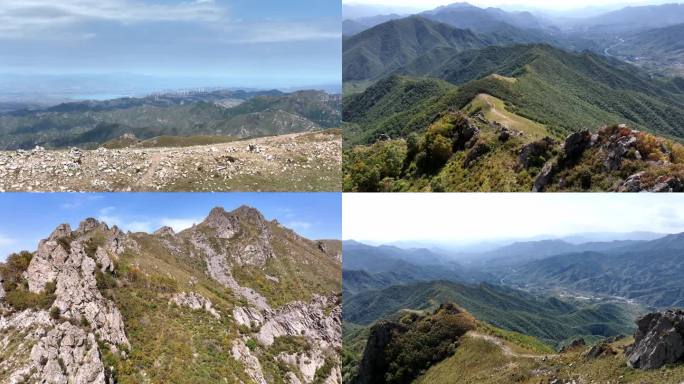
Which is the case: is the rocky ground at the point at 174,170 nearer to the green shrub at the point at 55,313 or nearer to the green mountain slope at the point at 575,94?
the green shrub at the point at 55,313

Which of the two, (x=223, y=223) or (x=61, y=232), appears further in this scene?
(x=223, y=223)

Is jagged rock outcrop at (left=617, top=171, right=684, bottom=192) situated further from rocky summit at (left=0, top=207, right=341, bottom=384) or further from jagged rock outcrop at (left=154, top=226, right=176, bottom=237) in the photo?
jagged rock outcrop at (left=154, top=226, right=176, bottom=237)

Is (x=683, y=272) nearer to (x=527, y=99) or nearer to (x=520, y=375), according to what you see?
(x=527, y=99)

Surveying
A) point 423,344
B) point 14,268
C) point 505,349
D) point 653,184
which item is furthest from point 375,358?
point 653,184

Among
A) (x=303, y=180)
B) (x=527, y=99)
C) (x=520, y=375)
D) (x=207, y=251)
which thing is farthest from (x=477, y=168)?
(x=527, y=99)

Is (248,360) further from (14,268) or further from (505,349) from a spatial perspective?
(505,349)

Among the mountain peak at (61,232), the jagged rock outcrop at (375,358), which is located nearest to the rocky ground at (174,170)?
the mountain peak at (61,232)
